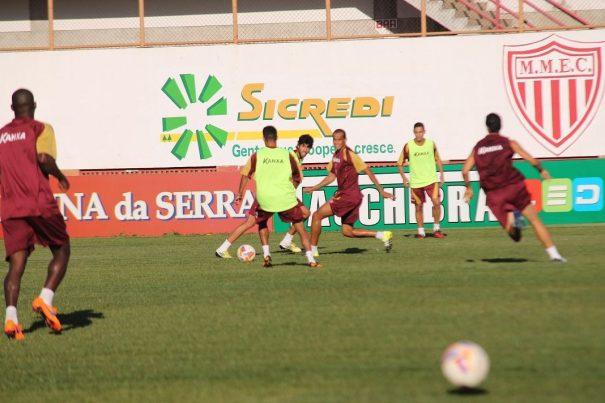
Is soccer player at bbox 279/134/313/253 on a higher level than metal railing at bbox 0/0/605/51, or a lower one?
lower

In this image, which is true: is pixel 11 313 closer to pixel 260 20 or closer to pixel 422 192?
pixel 422 192

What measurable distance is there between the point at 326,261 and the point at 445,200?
418 inches

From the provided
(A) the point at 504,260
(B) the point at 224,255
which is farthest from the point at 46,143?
(B) the point at 224,255

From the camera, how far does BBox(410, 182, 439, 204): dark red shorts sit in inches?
936

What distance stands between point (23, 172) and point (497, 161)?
7229 millimetres

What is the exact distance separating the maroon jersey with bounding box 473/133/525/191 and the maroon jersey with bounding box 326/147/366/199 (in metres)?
3.21

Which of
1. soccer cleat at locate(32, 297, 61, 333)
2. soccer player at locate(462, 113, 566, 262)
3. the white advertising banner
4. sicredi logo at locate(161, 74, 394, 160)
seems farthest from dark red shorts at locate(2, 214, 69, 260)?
sicredi logo at locate(161, 74, 394, 160)

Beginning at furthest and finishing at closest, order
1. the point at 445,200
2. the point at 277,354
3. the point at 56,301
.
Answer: the point at 445,200 < the point at 56,301 < the point at 277,354

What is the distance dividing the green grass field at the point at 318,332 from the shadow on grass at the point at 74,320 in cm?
2

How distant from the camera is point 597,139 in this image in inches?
1179

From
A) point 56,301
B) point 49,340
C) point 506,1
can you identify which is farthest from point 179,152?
point 49,340

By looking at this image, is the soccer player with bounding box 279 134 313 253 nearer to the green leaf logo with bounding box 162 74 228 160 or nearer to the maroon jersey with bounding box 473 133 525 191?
the maroon jersey with bounding box 473 133 525 191

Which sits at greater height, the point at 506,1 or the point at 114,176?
the point at 506,1

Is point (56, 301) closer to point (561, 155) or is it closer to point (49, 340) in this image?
point (49, 340)
